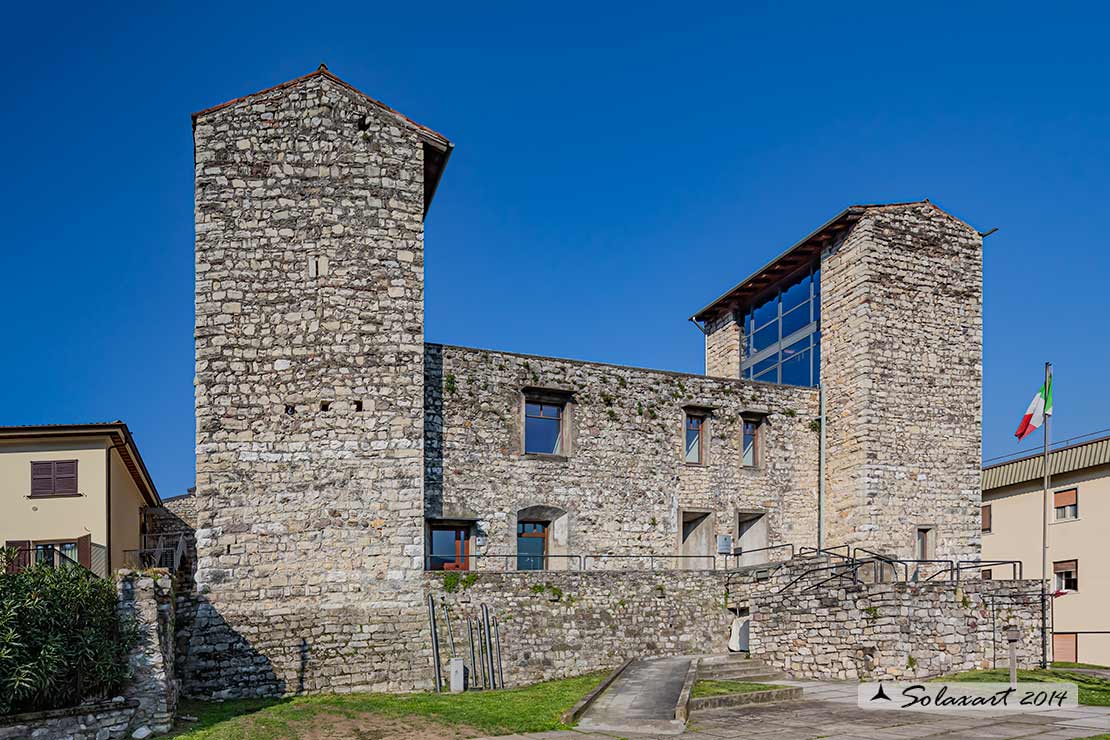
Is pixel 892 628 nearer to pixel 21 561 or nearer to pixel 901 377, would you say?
pixel 901 377

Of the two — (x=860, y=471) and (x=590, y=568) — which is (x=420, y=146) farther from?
(x=860, y=471)

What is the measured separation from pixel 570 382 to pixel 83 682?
1286 cm

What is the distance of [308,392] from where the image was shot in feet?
60.8

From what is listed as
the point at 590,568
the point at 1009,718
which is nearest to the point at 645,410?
the point at 590,568

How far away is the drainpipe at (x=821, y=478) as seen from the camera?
24.9 m

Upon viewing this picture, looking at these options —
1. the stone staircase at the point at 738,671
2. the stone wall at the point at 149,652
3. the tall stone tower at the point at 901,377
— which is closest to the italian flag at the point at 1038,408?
the tall stone tower at the point at 901,377

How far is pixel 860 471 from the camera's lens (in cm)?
2348

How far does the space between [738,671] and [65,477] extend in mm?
15149

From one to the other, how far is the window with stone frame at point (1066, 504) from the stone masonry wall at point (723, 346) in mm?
10381

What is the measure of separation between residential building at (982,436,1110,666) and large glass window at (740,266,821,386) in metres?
7.32

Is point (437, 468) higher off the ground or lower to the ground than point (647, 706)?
higher

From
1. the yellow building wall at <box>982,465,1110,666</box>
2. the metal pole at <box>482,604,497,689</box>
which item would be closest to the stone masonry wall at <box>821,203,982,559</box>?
the yellow building wall at <box>982,465,1110,666</box>

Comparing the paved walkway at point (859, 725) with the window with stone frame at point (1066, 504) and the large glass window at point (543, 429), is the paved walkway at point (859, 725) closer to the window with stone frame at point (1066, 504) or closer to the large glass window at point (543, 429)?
the large glass window at point (543, 429)

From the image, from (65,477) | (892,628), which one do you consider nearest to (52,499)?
(65,477)
